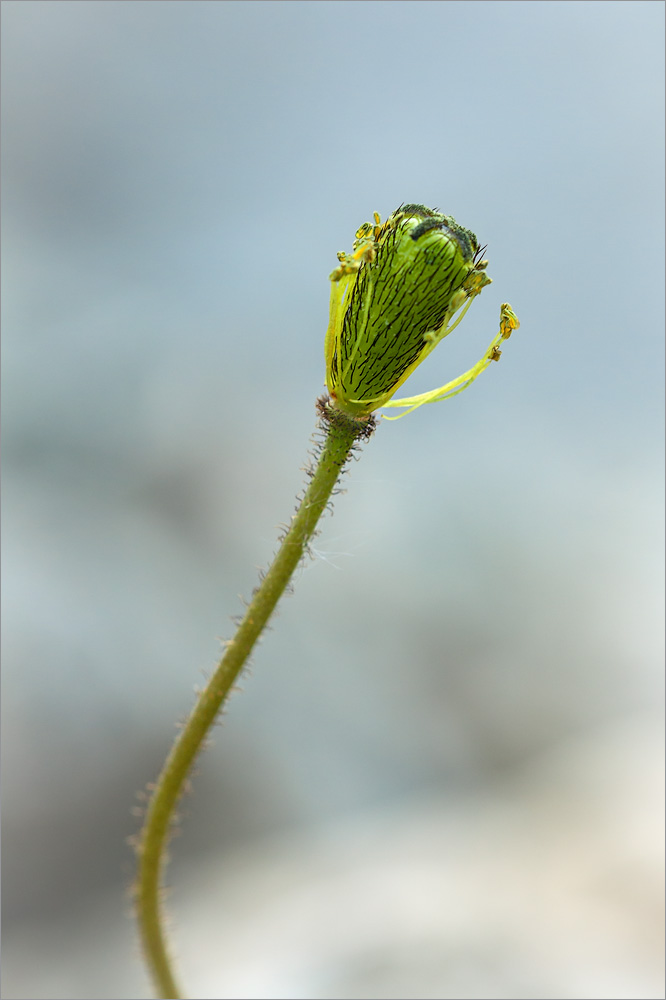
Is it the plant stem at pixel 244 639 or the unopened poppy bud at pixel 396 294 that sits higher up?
the unopened poppy bud at pixel 396 294

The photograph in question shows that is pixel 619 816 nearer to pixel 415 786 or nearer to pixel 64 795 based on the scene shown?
pixel 415 786

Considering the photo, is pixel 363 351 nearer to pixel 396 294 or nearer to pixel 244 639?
pixel 396 294

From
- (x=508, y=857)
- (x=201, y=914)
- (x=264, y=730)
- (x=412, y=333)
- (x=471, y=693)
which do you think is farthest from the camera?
(x=471, y=693)

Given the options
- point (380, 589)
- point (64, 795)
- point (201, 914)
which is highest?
point (380, 589)

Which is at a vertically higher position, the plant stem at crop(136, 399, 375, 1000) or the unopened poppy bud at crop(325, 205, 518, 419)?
the unopened poppy bud at crop(325, 205, 518, 419)

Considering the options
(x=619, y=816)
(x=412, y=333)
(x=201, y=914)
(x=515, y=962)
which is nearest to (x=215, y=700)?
(x=412, y=333)

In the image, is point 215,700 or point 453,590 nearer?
point 215,700
